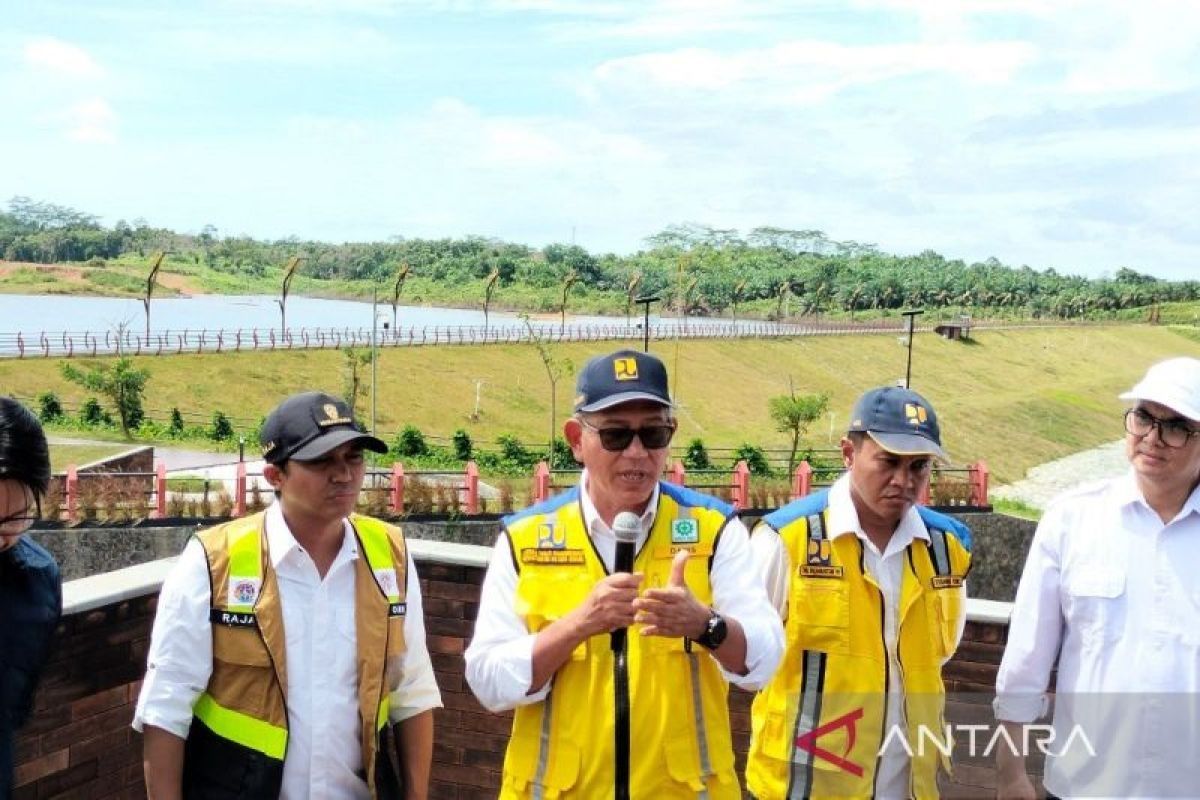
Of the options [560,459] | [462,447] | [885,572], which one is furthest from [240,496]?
[885,572]

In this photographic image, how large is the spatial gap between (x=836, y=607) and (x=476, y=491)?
22.4 m

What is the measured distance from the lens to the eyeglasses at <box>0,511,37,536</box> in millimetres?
2611

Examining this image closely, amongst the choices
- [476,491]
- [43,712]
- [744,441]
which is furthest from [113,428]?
[43,712]

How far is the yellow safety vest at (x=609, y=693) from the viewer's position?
275 centimetres

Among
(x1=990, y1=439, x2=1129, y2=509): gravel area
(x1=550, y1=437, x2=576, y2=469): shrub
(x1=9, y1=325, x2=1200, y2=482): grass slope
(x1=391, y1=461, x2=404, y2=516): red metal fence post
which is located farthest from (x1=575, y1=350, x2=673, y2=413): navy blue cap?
(x1=990, y1=439, x2=1129, y2=509): gravel area

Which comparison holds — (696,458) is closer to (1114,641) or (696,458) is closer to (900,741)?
(900,741)

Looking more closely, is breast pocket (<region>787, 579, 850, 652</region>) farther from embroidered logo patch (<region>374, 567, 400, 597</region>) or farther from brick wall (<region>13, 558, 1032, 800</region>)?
brick wall (<region>13, 558, 1032, 800</region>)

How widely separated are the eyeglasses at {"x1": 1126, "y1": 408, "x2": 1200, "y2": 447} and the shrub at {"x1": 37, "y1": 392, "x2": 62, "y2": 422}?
36.2 metres

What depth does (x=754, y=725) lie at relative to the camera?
3.37 m

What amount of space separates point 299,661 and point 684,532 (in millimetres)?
1023

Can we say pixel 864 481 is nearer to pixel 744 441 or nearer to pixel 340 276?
pixel 744 441

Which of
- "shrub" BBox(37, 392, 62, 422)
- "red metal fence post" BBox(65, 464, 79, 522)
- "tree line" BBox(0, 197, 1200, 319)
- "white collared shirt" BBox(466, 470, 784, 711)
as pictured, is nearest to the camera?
"white collared shirt" BBox(466, 470, 784, 711)

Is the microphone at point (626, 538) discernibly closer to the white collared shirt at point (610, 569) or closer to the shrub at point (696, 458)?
the white collared shirt at point (610, 569)

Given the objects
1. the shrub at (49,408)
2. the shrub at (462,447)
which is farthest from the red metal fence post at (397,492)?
the shrub at (49,408)
